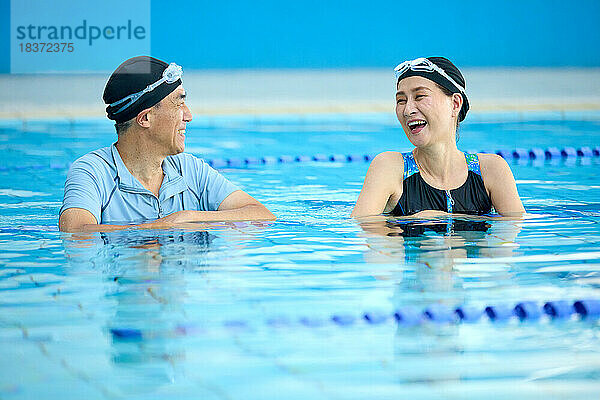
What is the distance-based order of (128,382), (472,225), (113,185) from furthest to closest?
(472,225)
(113,185)
(128,382)

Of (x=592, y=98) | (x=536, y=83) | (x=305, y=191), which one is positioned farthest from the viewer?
(x=536, y=83)

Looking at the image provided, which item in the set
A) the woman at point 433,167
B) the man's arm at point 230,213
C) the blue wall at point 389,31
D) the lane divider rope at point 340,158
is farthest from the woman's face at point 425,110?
the blue wall at point 389,31

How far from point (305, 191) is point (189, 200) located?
2309mm

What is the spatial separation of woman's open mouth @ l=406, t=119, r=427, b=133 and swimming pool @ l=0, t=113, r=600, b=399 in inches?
18.8

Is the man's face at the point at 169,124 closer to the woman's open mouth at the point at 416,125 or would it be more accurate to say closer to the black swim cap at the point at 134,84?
the black swim cap at the point at 134,84

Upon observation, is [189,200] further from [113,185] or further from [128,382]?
[128,382]

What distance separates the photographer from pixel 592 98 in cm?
1280

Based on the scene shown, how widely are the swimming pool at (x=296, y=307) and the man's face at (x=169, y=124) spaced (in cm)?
38

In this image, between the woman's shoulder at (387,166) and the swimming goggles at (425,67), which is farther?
the woman's shoulder at (387,166)

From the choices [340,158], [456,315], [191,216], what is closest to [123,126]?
[191,216]

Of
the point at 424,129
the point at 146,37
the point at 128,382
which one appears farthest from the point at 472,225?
the point at 146,37

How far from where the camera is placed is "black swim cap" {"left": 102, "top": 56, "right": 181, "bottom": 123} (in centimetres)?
367

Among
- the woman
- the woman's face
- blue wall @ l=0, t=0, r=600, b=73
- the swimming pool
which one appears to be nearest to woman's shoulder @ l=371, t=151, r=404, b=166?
the woman

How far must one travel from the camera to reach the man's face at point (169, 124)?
3682 millimetres
